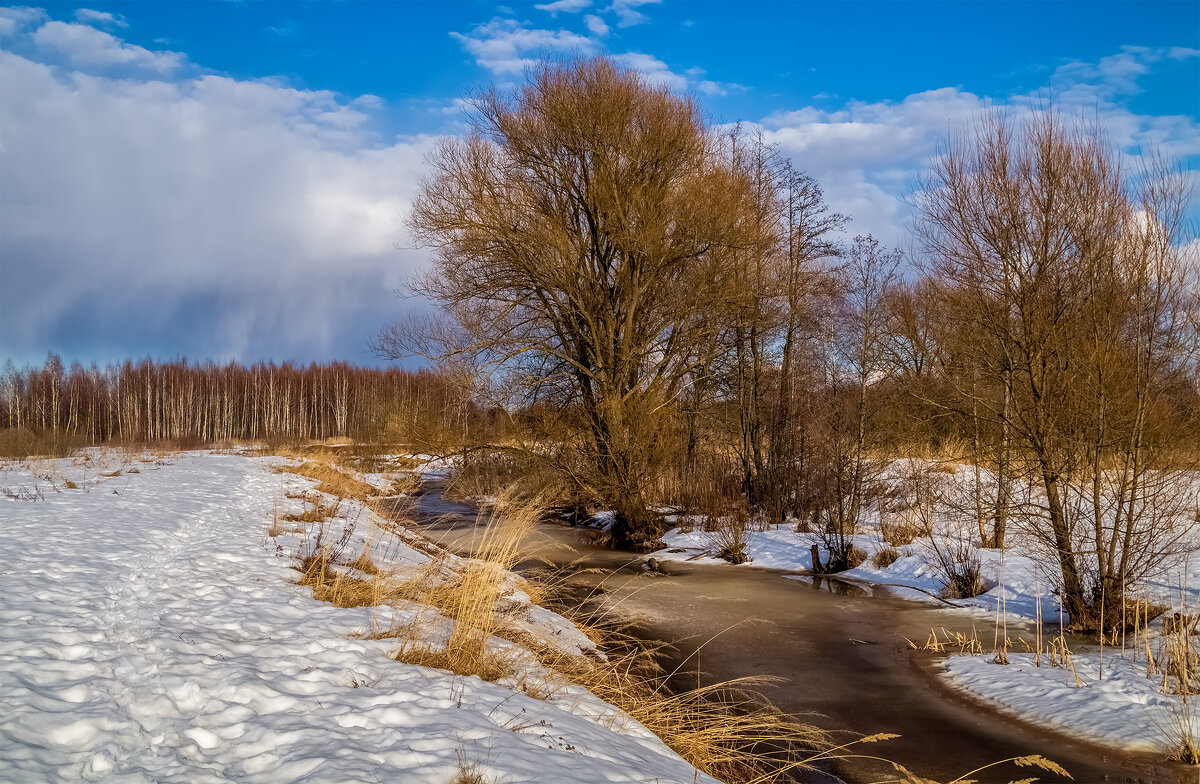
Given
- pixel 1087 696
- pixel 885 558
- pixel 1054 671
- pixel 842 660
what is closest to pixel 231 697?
pixel 842 660

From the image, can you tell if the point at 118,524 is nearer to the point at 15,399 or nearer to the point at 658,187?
the point at 658,187

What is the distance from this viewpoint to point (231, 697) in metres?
4.02

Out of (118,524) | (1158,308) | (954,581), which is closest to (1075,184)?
(1158,308)

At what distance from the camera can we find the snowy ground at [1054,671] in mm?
5910

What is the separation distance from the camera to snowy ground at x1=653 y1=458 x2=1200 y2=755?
591 centimetres

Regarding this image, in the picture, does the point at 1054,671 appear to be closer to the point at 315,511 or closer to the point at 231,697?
the point at 231,697

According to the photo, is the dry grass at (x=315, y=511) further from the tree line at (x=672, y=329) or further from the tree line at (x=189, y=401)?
the tree line at (x=189, y=401)

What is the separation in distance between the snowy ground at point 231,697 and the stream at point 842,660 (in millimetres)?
2579

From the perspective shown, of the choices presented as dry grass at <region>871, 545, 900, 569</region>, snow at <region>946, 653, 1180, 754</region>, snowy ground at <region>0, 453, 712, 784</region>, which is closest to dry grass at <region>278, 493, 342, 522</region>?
snowy ground at <region>0, 453, 712, 784</region>

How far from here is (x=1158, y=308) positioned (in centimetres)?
771

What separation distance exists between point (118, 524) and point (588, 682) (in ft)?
21.6

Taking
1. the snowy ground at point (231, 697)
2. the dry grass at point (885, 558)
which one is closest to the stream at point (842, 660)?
the dry grass at point (885, 558)

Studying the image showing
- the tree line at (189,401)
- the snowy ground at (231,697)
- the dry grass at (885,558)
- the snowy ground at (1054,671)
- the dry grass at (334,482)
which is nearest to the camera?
the snowy ground at (231,697)

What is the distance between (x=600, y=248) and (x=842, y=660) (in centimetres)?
1182
